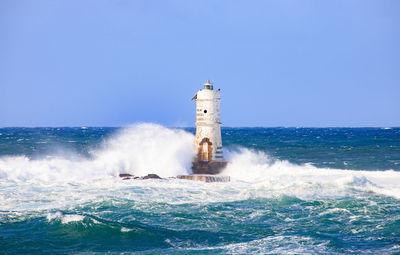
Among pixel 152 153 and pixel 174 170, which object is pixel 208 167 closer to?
pixel 174 170

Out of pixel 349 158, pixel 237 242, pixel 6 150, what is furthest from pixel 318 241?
pixel 6 150

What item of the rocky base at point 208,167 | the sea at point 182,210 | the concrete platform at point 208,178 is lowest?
the sea at point 182,210

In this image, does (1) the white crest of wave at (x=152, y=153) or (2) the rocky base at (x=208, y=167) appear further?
(1) the white crest of wave at (x=152, y=153)

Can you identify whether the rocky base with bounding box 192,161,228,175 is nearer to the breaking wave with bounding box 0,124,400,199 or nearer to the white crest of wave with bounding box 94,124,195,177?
the breaking wave with bounding box 0,124,400,199

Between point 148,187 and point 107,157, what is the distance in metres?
7.99

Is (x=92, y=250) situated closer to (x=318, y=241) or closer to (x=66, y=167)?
(x=318, y=241)

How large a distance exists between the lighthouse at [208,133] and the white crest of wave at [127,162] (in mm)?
706

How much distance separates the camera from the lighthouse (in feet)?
75.9

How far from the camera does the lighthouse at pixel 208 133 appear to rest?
75.9 ft

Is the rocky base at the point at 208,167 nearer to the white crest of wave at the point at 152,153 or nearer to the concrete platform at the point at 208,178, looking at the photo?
the white crest of wave at the point at 152,153

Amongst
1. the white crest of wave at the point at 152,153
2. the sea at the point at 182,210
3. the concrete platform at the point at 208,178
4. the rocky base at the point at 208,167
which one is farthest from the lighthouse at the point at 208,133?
the concrete platform at the point at 208,178

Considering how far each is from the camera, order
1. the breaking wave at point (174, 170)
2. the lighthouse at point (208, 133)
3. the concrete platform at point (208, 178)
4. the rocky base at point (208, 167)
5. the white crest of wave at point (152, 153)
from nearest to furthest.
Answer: the breaking wave at point (174, 170), the concrete platform at point (208, 178), the lighthouse at point (208, 133), the rocky base at point (208, 167), the white crest of wave at point (152, 153)

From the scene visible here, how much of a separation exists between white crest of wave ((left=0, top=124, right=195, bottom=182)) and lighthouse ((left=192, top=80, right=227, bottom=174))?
27.8 inches

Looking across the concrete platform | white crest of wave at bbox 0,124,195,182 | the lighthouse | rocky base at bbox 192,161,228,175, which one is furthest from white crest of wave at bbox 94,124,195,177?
the concrete platform
